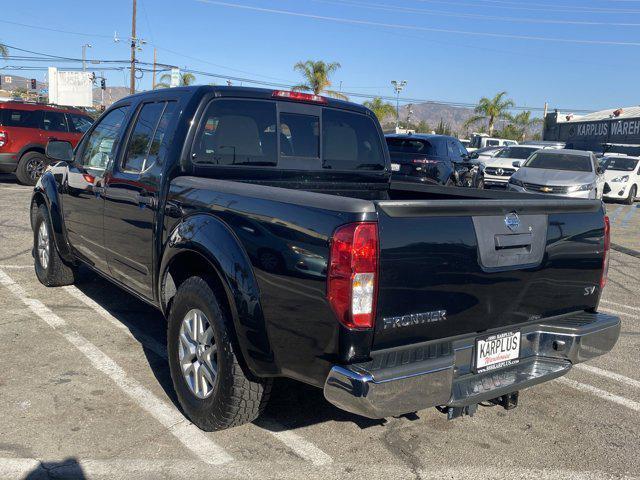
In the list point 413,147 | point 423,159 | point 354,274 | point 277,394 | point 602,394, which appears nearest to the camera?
point 354,274

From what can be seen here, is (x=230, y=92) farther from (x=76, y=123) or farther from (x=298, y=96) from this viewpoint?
(x=76, y=123)

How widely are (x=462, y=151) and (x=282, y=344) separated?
1279 cm

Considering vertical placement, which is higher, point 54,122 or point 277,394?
point 54,122

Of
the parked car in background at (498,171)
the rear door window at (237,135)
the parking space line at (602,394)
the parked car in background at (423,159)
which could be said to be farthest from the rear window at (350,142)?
the parked car in background at (498,171)

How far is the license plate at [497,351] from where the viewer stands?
10.2 ft

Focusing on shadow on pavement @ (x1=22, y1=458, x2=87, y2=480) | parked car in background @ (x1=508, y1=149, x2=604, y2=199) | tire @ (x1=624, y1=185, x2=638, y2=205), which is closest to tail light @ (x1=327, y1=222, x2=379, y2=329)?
shadow on pavement @ (x1=22, y1=458, x2=87, y2=480)

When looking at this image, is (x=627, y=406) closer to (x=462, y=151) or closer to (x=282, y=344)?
(x=282, y=344)

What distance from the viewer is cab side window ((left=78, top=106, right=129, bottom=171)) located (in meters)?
4.85

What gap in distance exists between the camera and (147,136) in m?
4.38

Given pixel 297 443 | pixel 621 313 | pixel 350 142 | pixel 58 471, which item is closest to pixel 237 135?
pixel 350 142

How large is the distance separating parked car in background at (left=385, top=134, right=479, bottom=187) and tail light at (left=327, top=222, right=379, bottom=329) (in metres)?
10.1

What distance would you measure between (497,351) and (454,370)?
358 mm

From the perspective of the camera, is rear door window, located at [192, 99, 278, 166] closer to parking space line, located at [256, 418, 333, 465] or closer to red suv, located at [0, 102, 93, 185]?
parking space line, located at [256, 418, 333, 465]

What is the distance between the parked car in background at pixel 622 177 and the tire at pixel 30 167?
1628cm
